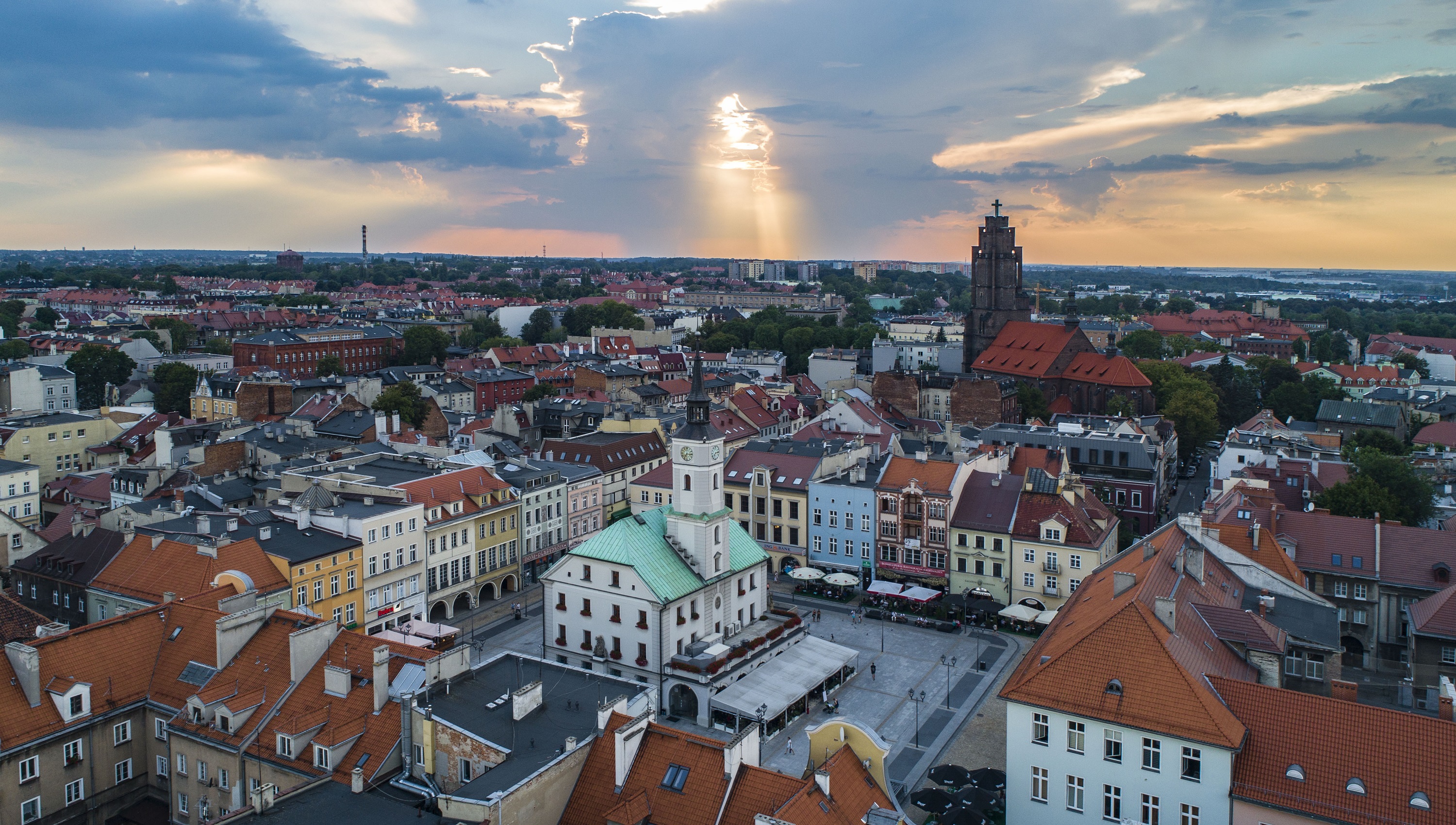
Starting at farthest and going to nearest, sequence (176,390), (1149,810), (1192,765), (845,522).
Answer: (176,390) < (845,522) < (1149,810) < (1192,765)

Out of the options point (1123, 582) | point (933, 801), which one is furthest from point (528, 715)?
point (1123, 582)

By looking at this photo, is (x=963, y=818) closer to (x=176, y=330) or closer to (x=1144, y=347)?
(x=1144, y=347)

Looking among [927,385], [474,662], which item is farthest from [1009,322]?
[474,662]

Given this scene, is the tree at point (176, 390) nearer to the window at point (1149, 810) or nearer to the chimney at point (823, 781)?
the chimney at point (823, 781)

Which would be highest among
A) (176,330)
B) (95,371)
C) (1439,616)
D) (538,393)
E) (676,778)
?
(176,330)

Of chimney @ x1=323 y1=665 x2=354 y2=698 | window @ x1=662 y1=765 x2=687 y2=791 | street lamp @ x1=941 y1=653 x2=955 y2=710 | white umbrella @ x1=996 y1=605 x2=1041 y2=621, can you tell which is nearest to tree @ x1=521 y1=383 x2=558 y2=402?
white umbrella @ x1=996 y1=605 x2=1041 y2=621

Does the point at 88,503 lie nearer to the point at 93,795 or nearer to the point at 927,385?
the point at 93,795

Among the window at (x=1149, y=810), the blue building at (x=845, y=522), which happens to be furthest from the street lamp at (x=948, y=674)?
the window at (x=1149, y=810)
